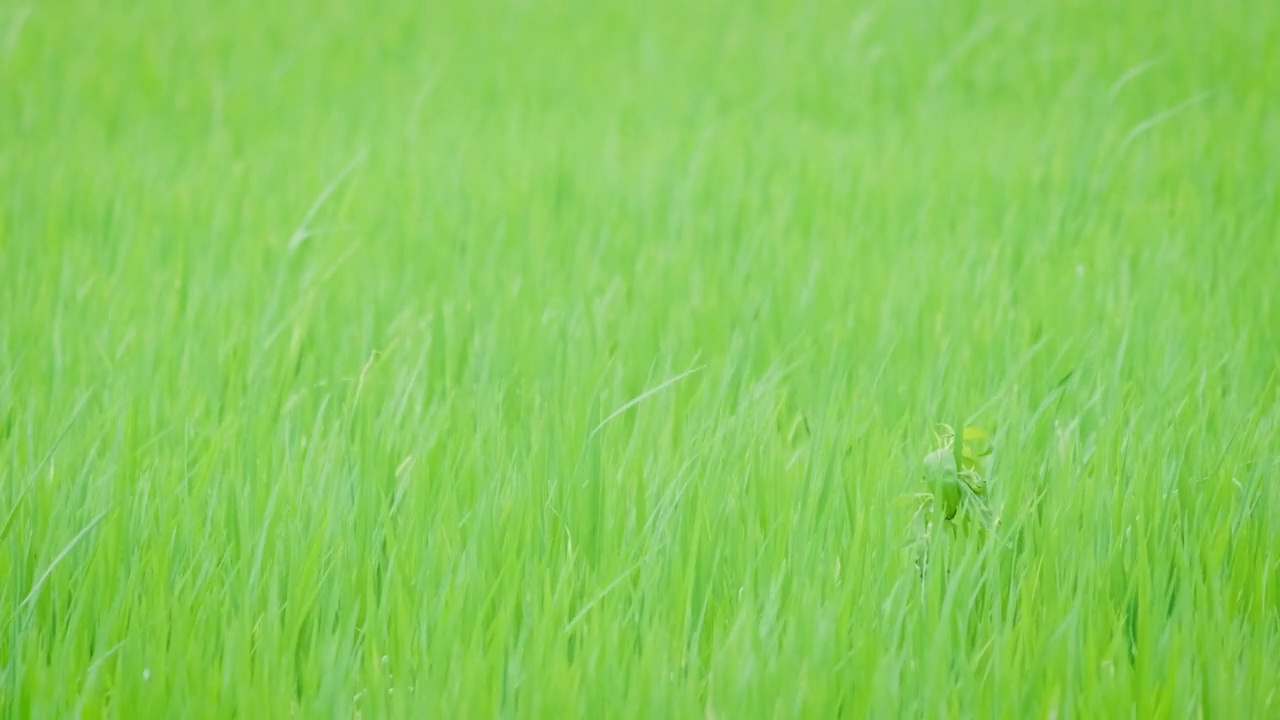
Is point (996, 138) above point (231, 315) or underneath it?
above

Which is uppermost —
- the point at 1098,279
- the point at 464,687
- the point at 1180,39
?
the point at 1180,39

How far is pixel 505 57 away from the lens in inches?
154

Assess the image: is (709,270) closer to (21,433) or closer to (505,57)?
(21,433)

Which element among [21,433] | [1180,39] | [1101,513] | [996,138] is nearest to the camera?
[1101,513]

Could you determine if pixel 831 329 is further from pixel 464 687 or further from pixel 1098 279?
pixel 464 687

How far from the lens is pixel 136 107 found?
3.37m

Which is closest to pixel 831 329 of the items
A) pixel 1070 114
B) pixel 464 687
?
pixel 464 687

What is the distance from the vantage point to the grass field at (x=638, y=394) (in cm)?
112

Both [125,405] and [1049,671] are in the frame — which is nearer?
[1049,671]

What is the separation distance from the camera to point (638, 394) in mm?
1767

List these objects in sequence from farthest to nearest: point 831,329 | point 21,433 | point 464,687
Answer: point 831,329, point 21,433, point 464,687

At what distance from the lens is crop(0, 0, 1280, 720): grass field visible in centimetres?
112

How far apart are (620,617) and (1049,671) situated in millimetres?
399

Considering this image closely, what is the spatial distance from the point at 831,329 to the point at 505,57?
2305 mm
